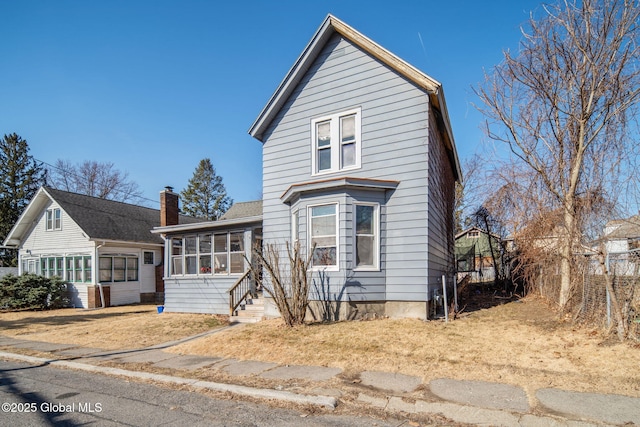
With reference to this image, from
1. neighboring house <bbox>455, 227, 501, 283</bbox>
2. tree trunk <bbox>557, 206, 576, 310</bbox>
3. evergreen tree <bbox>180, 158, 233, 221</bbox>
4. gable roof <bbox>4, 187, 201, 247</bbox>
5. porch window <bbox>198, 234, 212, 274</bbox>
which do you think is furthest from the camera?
evergreen tree <bbox>180, 158, 233, 221</bbox>

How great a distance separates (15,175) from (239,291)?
119 feet

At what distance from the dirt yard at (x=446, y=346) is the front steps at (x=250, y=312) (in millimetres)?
861

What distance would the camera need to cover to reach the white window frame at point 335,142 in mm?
11453

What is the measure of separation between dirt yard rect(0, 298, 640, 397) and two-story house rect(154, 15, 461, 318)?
1.16 m

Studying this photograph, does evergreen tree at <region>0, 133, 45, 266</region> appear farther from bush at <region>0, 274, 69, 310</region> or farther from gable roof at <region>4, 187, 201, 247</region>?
bush at <region>0, 274, 69, 310</region>

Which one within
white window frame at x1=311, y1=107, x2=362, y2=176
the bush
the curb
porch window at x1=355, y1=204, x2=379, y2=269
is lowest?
the bush

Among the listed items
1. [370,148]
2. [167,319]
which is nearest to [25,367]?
[167,319]

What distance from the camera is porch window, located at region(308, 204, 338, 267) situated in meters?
10.7

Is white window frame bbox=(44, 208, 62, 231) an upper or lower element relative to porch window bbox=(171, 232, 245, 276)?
upper

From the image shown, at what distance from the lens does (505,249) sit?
1858 cm

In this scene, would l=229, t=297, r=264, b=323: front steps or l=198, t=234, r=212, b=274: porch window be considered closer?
l=229, t=297, r=264, b=323: front steps

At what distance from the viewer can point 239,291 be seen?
1402 centimetres

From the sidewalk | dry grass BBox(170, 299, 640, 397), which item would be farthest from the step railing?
the sidewalk

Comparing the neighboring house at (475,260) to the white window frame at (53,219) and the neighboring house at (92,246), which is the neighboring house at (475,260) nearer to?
the neighboring house at (92,246)
